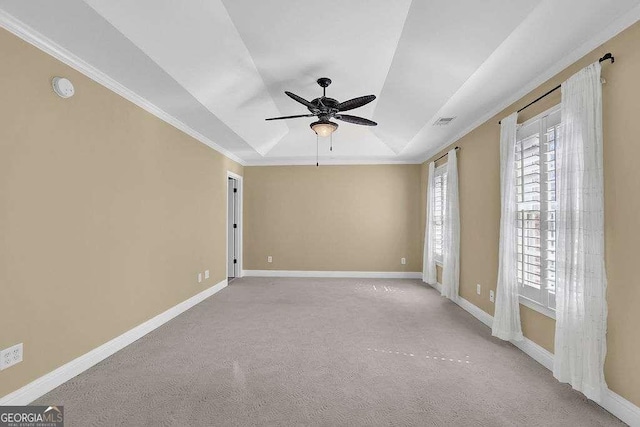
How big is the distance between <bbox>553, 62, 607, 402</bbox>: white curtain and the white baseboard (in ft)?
12.8


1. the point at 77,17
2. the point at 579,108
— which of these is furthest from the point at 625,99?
the point at 77,17

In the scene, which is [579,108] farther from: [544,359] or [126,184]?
[126,184]

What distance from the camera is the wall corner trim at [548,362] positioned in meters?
1.96

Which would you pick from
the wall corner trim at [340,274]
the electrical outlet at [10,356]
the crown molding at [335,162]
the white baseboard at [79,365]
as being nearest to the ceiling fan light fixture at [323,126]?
the white baseboard at [79,365]

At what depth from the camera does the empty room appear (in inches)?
81.7

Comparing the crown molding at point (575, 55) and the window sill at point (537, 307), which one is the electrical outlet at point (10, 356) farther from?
the crown molding at point (575, 55)

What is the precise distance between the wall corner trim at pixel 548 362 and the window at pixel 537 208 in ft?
1.27

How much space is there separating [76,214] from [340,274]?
523 cm

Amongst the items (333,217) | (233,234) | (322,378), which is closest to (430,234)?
(333,217)

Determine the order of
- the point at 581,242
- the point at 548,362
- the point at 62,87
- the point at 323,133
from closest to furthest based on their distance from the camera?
the point at 581,242, the point at 62,87, the point at 548,362, the point at 323,133

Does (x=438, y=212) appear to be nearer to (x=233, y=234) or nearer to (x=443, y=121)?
(x=443, y=121)

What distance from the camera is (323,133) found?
361 centimetres

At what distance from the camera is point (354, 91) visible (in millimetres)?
3998

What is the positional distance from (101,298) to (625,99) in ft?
14.7
